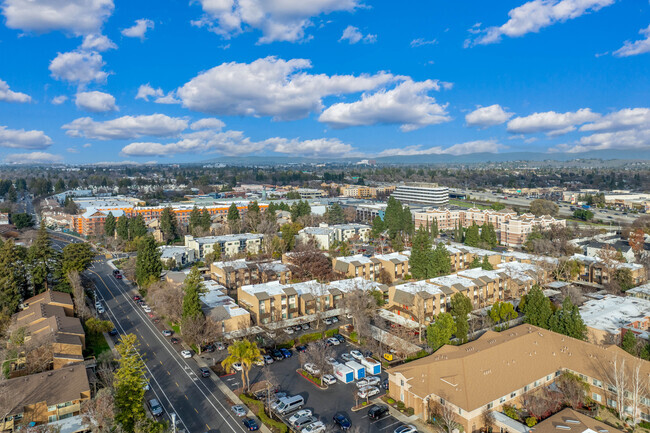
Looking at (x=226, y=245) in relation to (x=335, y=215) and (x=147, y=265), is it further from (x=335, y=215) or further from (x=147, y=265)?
(x=335, y=215)

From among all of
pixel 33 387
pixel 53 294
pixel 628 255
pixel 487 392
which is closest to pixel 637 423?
pixel 487 392

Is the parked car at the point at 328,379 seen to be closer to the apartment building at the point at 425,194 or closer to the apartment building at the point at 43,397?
the apartment building at the point at 43,397

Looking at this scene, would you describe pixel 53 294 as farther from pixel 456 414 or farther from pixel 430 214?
pixel 430 214

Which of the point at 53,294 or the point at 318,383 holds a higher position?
the point at 53,294

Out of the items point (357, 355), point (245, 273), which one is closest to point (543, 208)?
point (245, 273)

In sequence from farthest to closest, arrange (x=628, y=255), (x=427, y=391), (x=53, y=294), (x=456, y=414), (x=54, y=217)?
(x=54, y=217) < (x=628, y=255) < (x=53, y=294) < (x=427, y=391) < (x=456, y=414)

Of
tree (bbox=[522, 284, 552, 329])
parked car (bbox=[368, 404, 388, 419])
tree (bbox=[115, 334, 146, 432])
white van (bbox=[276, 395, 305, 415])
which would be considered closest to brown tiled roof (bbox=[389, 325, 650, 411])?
parked car (bbox=[368, 404, 388, 419])

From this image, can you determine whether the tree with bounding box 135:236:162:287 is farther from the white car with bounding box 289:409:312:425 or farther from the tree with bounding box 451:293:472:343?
the tree with bounding box 451:293:472:343

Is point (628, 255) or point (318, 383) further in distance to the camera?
point (628, 255)
